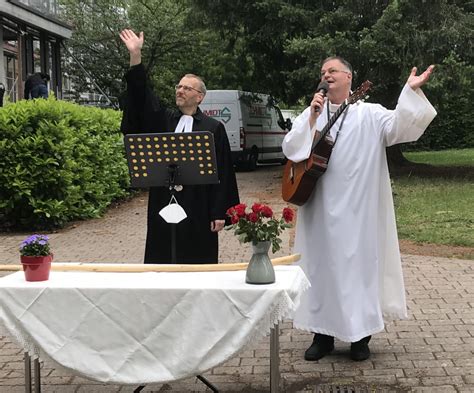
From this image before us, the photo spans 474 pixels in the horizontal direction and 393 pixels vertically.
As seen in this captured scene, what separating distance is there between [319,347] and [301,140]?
1.47m

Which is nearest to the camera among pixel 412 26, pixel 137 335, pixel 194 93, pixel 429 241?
pixel 137 335

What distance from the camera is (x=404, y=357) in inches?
187

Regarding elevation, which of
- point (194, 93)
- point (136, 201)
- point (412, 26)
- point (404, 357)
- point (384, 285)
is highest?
point (412, 26)

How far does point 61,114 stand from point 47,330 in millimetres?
7534

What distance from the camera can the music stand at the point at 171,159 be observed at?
13.3ft

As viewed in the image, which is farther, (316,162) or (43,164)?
(43,164)

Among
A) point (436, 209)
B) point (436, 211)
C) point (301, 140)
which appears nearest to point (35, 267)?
point (301, 140)

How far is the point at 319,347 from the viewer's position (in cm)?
474

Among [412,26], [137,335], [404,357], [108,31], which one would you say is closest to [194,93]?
[137,335]

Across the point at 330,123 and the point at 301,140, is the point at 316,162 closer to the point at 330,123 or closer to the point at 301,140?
the point at 301,140

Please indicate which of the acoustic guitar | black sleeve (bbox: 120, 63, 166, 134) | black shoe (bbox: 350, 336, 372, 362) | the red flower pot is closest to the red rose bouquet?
the acoustic guitar

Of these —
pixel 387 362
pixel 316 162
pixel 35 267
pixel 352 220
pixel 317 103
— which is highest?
pixel 317 103

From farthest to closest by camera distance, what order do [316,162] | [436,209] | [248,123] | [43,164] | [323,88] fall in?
[248,123], [436,209], [43,164], [316,162], [323,88]

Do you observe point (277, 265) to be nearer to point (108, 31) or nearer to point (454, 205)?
point (454, 205)
